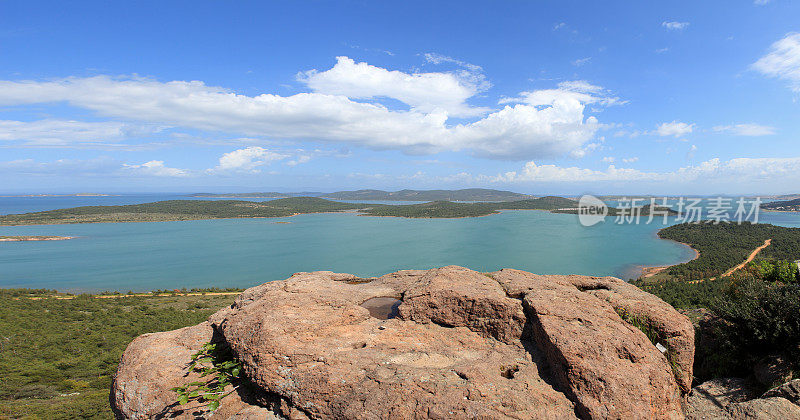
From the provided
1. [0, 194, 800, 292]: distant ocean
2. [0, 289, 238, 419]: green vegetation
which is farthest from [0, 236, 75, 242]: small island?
[0, 289, 238, 419]: green vegetation

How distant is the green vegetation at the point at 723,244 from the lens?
180 feet

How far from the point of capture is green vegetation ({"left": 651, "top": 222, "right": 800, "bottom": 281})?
5484 centimetres

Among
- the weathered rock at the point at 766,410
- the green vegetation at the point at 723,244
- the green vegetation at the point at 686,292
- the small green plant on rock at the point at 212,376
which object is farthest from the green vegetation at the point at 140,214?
the weathered rock at the point at 766,410

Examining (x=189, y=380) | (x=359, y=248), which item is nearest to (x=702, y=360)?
(x=189, y=380)

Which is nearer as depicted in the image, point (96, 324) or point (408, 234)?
point (96, 324)

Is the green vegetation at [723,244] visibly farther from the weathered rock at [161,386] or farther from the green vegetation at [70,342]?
the green vegetation at [70,342]

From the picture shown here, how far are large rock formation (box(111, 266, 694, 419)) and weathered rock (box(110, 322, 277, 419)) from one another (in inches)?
1.0

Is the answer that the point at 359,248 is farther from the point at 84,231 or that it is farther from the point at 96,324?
the point at 84,231

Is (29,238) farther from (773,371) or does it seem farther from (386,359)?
(773,371)

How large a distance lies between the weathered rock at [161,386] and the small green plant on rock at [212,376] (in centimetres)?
14

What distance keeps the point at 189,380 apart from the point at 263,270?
210 feet

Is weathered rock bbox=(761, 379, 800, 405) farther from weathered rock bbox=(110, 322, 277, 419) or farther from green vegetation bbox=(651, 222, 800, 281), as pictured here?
green vegetation bbox=(651, 222, 800, 281)

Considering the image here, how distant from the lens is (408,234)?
365 ft

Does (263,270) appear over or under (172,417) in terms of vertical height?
under
